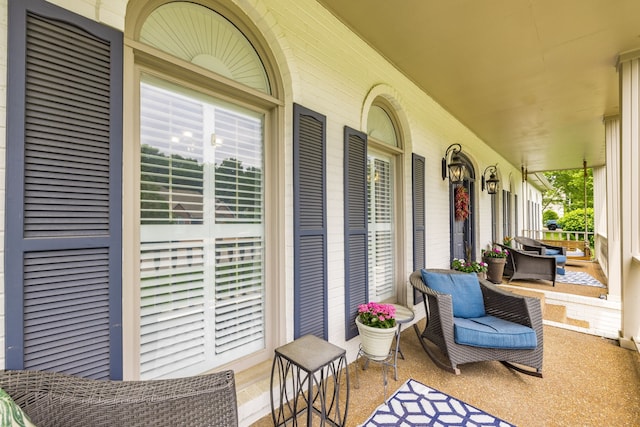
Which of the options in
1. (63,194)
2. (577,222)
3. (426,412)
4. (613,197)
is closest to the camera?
(63,194)

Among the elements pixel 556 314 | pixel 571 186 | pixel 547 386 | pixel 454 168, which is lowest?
pixel 556 314

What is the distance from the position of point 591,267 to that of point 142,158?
9.98 m

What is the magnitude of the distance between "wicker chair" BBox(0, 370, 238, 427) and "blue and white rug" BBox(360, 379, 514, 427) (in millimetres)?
1131

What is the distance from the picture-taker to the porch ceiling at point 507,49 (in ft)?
7.13

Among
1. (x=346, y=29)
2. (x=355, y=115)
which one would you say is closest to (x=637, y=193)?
(x=355, y=115)

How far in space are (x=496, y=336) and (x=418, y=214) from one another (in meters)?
1.58

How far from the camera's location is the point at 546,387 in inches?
84.1

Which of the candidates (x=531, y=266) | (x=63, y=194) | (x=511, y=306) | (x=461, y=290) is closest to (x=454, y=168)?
(x=461, y=290)

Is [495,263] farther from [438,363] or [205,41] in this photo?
[205,41]

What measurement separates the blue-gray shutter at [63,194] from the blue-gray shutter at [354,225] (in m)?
1.64

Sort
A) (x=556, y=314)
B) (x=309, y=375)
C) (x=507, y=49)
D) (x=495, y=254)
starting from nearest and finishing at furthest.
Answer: (x=309, y=375)
(x=507, y=49)
(x=556, y=314)
(x=495, y=254)

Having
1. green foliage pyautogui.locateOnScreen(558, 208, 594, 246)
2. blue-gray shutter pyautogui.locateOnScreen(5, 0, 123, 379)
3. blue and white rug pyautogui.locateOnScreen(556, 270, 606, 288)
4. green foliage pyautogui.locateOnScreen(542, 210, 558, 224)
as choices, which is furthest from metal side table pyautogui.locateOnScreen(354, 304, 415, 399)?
green foliage pyautogui.locateOnScreen(542, 210, 558, 224)

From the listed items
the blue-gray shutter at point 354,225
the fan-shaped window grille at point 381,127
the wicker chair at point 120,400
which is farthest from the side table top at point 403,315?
the fan-shaped window grille at point 381,127

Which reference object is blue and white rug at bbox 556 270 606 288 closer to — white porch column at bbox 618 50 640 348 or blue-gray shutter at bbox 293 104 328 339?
white porch column at bbox 618 50 640 348
